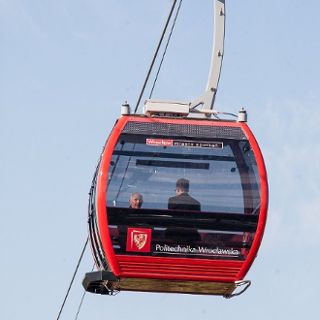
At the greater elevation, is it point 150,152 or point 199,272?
point 150,152

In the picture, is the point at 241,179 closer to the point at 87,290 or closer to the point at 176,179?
the point at 176,179

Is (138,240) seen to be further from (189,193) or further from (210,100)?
(210,100)

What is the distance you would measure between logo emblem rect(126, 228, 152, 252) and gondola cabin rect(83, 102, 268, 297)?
0.5 inches

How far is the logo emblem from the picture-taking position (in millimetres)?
18547

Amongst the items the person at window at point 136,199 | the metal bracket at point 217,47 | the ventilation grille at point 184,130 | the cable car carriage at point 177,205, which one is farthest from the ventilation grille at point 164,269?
the metal bracket at point 217,47

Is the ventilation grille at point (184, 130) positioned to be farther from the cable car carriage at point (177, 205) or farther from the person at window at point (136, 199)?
the person at window at point (136, 199)

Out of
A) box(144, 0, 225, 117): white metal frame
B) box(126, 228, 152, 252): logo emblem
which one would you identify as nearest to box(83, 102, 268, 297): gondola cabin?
box(126, 228, 152, 252): logo emblem

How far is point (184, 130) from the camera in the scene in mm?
19172

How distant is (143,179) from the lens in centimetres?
1877

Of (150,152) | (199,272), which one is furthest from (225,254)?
(150,152)

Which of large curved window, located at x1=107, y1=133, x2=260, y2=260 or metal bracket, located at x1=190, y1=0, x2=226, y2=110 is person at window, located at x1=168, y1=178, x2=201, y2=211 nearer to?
large curved window, located at x1=107, y1=133, x2=260, y2=260

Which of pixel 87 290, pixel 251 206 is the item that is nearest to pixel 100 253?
pixel 87 290

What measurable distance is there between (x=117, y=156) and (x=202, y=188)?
109 centimetres

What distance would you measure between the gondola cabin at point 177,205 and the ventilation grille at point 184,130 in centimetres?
1
